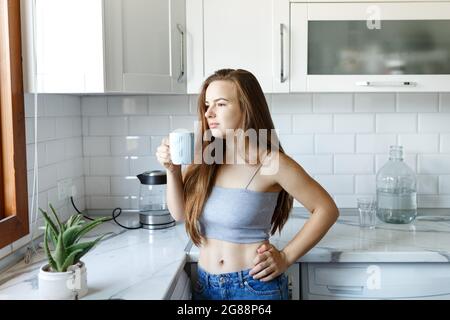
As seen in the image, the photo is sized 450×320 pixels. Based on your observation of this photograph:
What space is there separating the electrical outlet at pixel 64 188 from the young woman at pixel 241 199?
0.67 m

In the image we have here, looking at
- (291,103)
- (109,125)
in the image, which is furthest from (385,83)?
(109,125)

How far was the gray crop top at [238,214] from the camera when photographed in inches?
63.3

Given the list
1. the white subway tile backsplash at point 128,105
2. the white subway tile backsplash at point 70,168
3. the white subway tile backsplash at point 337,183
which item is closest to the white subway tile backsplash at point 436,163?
the white subway tile backsplash at point 337,183

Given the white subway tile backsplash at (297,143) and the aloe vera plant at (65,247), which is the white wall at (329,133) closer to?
the white subway tile backsplash at (297,143)

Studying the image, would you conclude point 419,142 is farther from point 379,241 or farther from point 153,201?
point 153,201

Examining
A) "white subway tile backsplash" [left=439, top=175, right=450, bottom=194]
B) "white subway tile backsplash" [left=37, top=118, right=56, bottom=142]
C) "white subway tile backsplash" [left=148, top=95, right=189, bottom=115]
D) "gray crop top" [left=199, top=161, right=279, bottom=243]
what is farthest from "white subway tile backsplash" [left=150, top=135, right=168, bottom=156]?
"white subway tile backsplash" [left=439, top=175, right=450, bottom=194]

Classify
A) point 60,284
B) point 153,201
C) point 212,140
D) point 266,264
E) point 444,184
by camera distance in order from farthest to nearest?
1. point 444,184
2. point 153,201
3. point 212,140
4. point 266,264
5. point 60,284

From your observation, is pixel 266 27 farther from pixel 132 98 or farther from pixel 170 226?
pixel 170 226

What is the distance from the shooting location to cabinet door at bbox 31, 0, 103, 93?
1.66 meters

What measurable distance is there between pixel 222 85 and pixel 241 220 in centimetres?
41

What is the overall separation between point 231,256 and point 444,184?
1.26 meters

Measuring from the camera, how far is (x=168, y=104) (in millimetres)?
2402

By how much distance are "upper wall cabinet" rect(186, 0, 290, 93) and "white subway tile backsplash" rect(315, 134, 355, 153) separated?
0.45 meters

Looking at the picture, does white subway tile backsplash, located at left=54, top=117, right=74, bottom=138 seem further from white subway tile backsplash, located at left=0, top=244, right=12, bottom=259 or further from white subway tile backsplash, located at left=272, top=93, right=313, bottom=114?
white subway tile backsplash, located at left=272, top=93, right=313, bottom=114
